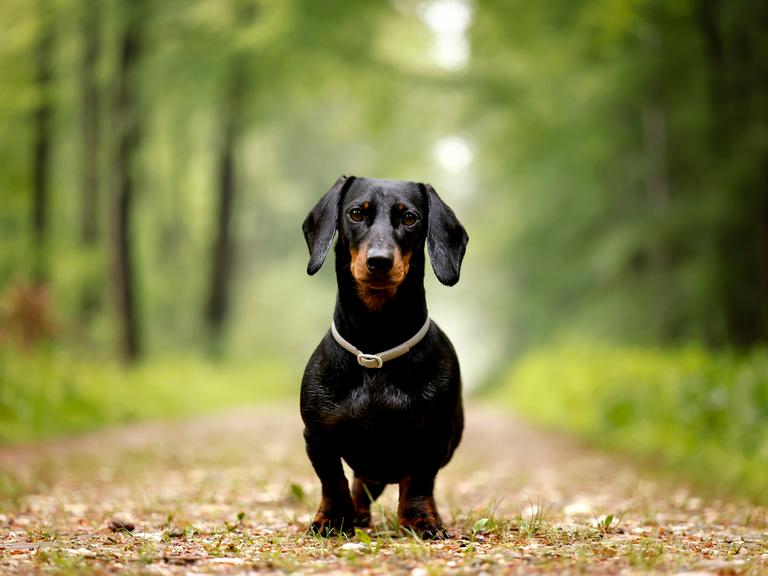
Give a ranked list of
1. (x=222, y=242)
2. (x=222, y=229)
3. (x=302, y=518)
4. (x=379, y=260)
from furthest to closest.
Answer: (x=222, y=242) < (x=222, y=229) < (x=302, y=518) < (x=379, y=260)

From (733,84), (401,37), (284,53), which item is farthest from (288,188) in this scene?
(733,84)

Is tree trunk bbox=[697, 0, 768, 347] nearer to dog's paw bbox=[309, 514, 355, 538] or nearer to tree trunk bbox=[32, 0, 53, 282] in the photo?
dog's paw bbox=[309, 514, 355, 538]

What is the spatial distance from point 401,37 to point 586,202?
33.8 feet

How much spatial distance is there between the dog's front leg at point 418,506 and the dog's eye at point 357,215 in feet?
3.91

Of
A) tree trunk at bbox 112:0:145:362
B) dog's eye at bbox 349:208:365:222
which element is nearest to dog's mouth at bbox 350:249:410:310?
dog's eye at bbox 349:208:365:222

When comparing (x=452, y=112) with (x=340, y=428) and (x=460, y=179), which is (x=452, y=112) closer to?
(x=340, y=428)

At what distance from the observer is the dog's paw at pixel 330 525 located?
3.93 metres

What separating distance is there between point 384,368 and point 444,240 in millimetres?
660

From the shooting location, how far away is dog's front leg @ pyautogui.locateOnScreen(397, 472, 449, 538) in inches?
152

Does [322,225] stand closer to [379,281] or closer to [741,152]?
[379,281]

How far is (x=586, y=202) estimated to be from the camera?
16.6 meters

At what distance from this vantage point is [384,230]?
3707 mm

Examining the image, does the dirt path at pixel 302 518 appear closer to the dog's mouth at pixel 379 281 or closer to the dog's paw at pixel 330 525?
the dog's paw at pixel 330 525

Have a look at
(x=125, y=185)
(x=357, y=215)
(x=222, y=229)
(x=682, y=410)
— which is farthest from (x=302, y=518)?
(x=222, y=229)
